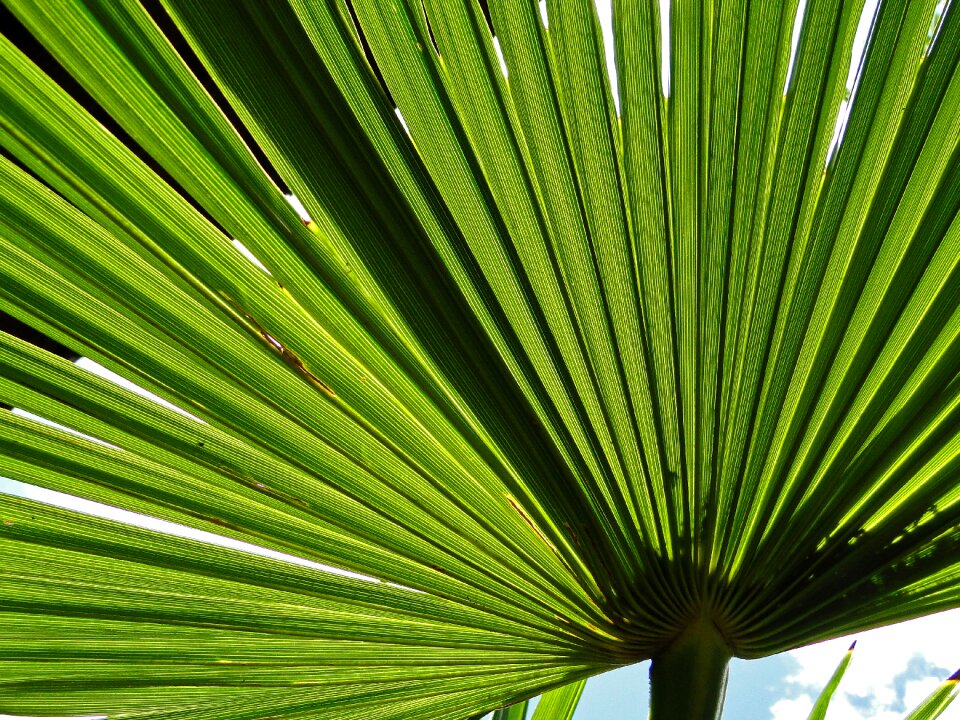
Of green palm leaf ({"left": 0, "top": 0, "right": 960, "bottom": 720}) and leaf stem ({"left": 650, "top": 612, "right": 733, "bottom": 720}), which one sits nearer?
green palm leaf ({"left": 0, "top": 0, "right": 960, "bottom": 720})

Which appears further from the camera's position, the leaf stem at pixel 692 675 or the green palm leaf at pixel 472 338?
the leaf stem at pixel 692 675

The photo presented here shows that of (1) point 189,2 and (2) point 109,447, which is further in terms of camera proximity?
(2) point 109,447

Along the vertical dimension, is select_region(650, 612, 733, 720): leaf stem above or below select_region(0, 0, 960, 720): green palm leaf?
below

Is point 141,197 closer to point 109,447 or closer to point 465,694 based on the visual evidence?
point 109,447

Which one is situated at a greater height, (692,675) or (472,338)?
(472,338)

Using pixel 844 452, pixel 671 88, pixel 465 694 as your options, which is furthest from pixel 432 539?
pixel 671 88

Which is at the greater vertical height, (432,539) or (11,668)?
(432,539)

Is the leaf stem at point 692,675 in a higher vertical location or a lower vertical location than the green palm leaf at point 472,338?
lower

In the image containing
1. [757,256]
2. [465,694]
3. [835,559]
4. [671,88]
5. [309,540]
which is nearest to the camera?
[671,88]
